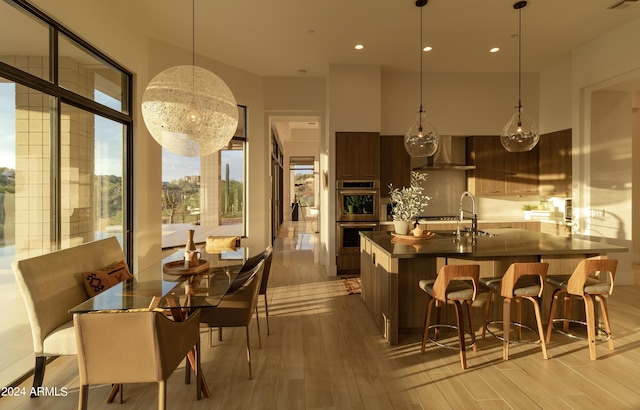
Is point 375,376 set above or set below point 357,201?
below

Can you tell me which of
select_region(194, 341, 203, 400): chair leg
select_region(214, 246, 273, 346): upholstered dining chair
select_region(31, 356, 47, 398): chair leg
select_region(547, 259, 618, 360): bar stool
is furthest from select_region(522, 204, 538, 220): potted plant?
select_region(31, 356, 47, 398): chair leg

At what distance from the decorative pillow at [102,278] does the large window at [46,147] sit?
53cm

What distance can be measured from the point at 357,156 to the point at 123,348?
4.71 meters

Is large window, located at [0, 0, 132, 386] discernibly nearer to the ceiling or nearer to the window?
the ceiling

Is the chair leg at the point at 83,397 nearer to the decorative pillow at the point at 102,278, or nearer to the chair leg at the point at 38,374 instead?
the chair leg at the point at 38,374

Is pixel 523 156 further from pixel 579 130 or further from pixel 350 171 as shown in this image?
pixel 350 171

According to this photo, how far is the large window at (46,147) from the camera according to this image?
2.64 m

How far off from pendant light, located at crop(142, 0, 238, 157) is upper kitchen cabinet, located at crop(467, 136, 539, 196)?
16.5 ft

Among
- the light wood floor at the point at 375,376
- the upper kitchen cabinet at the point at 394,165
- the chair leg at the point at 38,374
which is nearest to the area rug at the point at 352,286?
the light wood floor at the point at 375,376

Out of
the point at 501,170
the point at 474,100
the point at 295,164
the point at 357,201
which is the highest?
the point at 474,100

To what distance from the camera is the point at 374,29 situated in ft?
15.5

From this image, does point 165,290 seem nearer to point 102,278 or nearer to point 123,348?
point 123,348

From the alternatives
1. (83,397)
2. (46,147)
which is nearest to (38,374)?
(83,397)

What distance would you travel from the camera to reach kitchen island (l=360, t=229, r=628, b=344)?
10.2 ft
